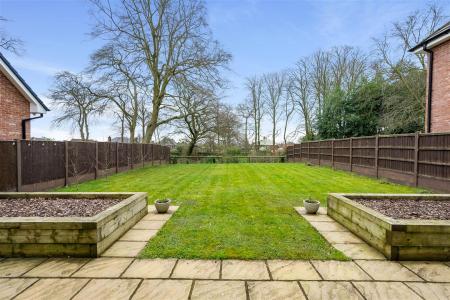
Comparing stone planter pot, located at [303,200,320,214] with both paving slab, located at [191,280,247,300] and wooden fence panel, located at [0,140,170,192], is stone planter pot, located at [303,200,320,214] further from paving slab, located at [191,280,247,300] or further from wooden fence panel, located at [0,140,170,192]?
wooden fence panel, located at [0,140,170,192]

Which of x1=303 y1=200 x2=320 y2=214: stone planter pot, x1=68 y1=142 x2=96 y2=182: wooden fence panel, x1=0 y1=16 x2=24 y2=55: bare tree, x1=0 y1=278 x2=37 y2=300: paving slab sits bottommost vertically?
x1=0 y1=278 x2=37 y2=300: paving slab

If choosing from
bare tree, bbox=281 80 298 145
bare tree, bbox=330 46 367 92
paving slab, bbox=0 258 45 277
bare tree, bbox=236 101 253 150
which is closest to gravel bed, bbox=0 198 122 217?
paving slab, bbox=0 258 45 277

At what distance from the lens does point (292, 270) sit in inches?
93.9

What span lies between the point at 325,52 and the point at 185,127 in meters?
14.1

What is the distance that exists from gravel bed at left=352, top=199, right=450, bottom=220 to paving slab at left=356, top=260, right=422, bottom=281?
0.79m

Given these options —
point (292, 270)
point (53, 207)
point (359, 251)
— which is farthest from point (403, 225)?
point (53, 207)

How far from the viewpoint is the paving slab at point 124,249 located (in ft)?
9.04

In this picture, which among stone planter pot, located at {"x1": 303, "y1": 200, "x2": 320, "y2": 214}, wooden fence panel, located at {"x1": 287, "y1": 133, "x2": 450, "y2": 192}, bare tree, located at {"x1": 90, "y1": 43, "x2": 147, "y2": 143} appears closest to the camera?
stone planter pot, located at {"x1": 303, "y1": 200, "x2": 320, "y2": 214}

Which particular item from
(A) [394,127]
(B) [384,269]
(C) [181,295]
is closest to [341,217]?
Result: (B) [384,269]

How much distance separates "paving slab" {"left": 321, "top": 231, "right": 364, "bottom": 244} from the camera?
3.11 metres

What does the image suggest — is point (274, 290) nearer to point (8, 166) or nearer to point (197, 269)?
point (197, 269)

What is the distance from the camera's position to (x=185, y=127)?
21.9 metres

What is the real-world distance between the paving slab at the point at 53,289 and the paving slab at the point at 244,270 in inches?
48.3

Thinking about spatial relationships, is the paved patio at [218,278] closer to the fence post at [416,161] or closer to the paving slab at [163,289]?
the paving slab at [163,289]
